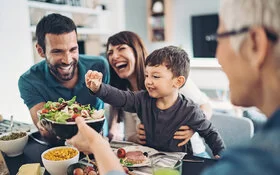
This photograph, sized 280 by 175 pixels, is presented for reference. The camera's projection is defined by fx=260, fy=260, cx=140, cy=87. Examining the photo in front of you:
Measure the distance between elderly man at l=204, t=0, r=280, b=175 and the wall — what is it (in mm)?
4262

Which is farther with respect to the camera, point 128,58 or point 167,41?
point 167,41

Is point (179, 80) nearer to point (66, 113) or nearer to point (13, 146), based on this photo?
point (66, 113)

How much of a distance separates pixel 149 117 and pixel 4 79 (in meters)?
1.54

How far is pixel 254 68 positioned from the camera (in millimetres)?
595

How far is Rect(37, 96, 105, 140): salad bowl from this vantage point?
38.6 inches

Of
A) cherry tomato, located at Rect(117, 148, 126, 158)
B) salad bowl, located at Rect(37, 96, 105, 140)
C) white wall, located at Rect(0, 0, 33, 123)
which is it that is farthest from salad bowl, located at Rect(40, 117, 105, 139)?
white wall, located at Rect(0, 0, 33, 123)

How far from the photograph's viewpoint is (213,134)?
4.51 feet

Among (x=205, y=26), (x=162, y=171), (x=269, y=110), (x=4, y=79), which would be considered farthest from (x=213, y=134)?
(x=205, y=26)

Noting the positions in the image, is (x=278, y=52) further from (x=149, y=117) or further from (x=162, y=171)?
(x=149, y=117)

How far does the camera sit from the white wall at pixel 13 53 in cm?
228

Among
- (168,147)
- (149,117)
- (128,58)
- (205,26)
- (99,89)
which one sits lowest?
(168,147)

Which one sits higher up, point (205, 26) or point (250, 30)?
point (205, 26)

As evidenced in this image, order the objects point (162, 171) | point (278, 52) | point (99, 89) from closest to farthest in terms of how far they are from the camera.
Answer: point (278, 52)
point (162, 171)
point (99, 89)

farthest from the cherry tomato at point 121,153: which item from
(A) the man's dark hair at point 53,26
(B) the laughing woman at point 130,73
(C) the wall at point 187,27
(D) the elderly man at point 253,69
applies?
(C) the wall at point 187,27
